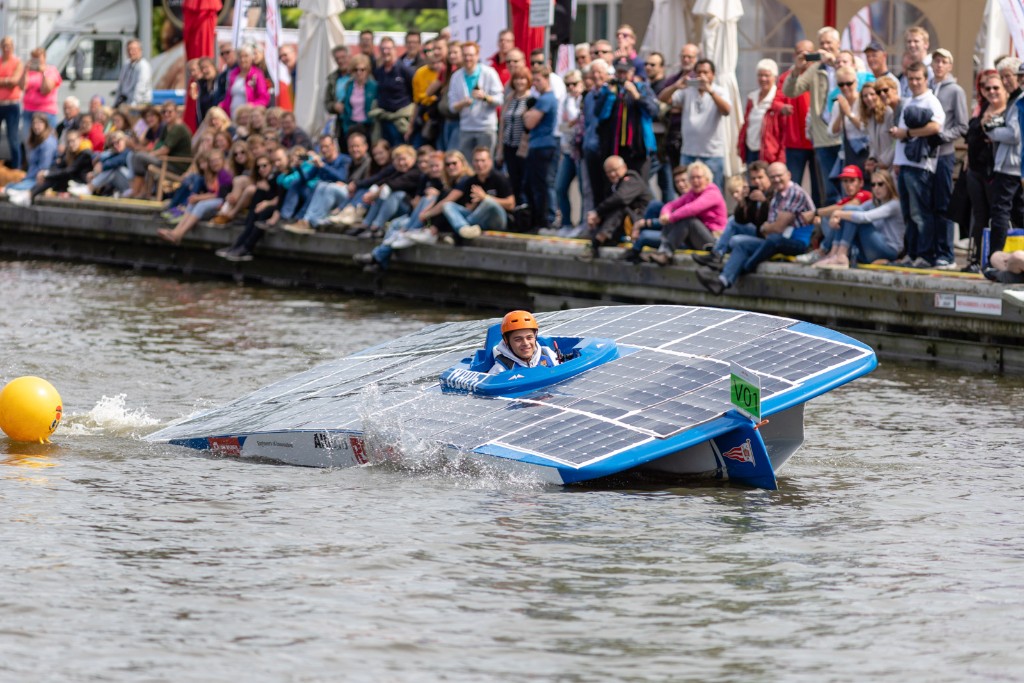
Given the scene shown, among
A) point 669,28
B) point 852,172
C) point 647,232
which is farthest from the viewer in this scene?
point 669,28

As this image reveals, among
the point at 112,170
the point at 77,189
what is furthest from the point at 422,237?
the point at 77,189

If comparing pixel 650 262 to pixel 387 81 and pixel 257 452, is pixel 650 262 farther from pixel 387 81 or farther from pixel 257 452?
pixel 257 452

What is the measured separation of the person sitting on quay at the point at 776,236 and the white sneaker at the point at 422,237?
454 cm

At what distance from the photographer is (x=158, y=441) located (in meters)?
13.6

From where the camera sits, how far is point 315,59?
25109 millimetres

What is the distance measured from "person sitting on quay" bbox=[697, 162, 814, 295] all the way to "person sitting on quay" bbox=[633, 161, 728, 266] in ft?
2.01

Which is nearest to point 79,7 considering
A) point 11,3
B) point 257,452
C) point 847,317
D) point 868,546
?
point 11,3

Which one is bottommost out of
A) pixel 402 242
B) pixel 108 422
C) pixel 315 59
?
pixel 108 422

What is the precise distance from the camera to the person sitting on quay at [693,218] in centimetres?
1875

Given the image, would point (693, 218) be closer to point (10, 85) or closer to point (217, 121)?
point (217, 121)

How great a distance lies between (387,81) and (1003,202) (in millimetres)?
8961

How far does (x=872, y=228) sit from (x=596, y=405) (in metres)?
6.56

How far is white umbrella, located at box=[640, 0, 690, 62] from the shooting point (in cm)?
2202

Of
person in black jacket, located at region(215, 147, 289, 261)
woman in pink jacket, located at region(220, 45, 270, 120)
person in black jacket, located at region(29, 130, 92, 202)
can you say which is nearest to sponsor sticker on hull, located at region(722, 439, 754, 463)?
person in black jacket, located at region(215, 147, 289, 261)
